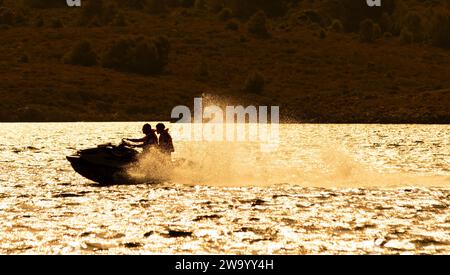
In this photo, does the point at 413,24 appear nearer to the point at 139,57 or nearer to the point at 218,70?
the point at 218,70

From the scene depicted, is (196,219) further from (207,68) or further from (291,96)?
(207,68)

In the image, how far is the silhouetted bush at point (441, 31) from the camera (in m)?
169

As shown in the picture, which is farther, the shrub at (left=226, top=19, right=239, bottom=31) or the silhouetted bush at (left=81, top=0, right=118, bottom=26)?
the silhouetted bush at (left=81, top=0, right=118, bottom=26)

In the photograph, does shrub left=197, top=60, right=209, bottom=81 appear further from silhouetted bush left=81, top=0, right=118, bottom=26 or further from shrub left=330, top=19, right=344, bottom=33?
shrub left=330, top=19, right=344, bottom=33

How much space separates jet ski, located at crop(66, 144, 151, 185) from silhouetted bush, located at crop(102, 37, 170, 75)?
117m

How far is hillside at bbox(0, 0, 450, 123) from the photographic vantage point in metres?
132

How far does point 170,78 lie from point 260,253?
128m

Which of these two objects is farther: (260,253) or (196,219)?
(196,219)

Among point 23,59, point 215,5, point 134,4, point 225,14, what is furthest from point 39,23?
point 215,5

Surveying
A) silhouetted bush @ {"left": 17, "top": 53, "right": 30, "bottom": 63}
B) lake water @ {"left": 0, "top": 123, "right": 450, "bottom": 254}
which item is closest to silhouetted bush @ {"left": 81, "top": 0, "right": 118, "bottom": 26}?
silhouetted bush @ {"left": 17, "top": 53, "right": 30, "bottom": 63}

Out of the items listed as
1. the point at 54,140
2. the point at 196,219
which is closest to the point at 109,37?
the point at 54,140

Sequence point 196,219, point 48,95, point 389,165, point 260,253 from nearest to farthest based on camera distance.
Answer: point 260,253, point 196,219, point 389,165, point 48,95

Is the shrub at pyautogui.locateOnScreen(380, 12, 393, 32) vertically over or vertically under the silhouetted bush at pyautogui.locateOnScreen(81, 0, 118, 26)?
under
